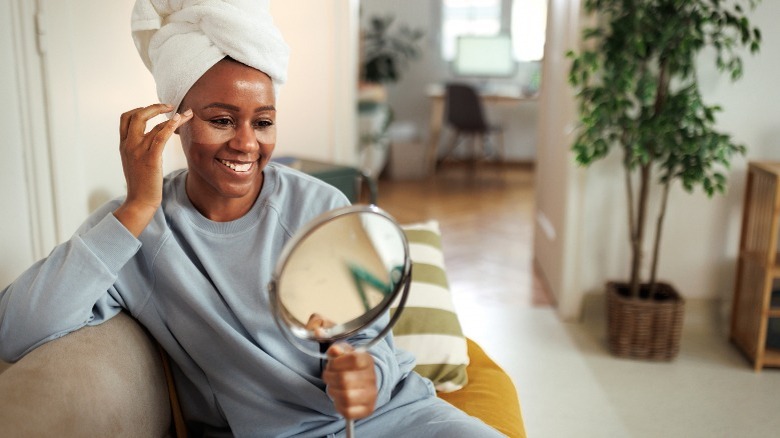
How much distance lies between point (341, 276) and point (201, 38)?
486 mm

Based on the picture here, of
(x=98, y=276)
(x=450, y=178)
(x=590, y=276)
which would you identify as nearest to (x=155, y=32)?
(x=98, y=276)

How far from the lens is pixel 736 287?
3119mm

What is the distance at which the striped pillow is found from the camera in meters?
1.77

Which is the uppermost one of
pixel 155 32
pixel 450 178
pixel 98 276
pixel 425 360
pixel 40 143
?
pixel 155 32

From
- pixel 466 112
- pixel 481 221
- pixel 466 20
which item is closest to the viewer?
pixel 481 221

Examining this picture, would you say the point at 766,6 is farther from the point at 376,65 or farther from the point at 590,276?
the point at 376,65

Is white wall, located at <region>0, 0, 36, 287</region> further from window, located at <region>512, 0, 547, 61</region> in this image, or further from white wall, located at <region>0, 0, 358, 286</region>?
window, located at <region>512, 0, 547, 61</region>

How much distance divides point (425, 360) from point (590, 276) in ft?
5.87

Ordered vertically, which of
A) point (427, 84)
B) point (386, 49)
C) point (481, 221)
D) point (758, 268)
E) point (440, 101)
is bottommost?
point (481, 221)

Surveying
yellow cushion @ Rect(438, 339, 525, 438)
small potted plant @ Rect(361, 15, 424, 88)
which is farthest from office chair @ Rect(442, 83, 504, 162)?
yellow cushion @ Rect(438, 339, 525, 438)

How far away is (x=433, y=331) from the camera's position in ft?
6.02

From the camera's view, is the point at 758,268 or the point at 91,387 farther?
the point at 758,268

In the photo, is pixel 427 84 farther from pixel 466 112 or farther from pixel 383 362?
pixel 383 362

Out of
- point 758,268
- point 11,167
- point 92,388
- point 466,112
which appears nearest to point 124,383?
point 92,388
